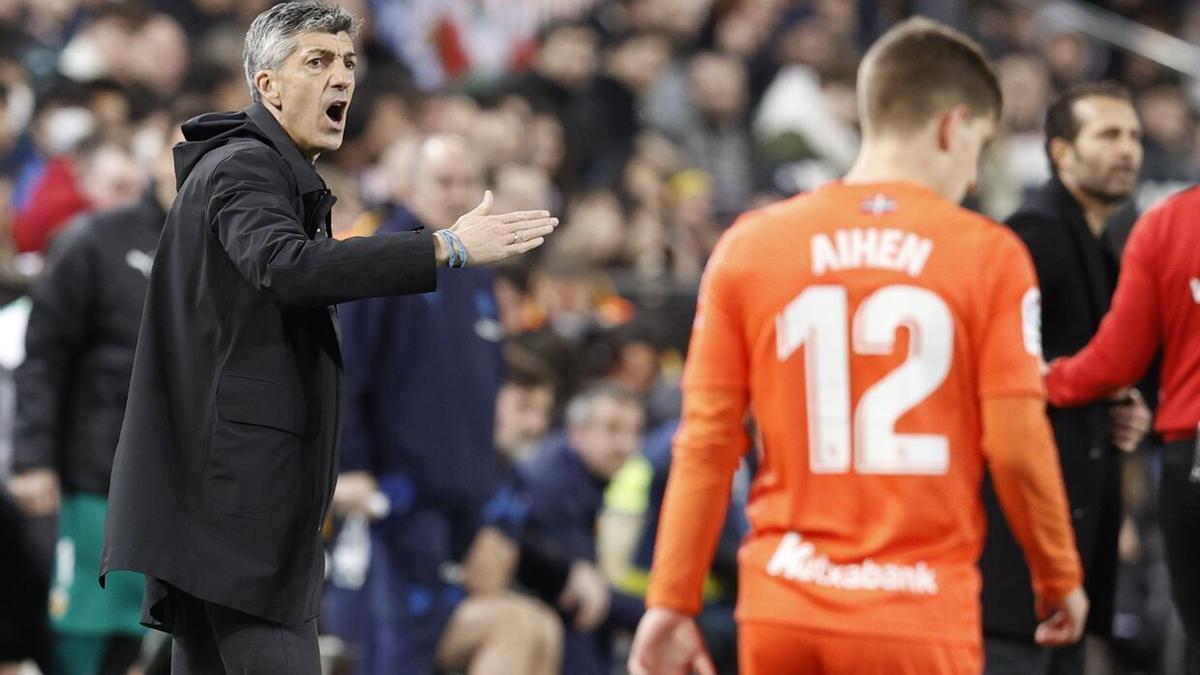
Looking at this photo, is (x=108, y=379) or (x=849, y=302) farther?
(x=108, y=379)

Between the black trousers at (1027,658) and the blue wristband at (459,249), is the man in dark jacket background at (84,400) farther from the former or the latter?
the black trousers at (1027,658)

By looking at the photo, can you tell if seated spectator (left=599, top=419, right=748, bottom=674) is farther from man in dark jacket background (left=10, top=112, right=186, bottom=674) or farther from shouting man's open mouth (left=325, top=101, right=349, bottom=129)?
shouting man's open mouth (left=325, top=101, right=349, bottom=129)

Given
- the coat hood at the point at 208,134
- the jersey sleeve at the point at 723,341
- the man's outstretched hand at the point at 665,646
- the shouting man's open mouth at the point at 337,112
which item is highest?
the shouting man's open mouth at the point at 337,112

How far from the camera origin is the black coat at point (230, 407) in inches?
150

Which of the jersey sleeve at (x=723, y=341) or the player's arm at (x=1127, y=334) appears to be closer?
the jersey sleeve at (x=723, y=341)

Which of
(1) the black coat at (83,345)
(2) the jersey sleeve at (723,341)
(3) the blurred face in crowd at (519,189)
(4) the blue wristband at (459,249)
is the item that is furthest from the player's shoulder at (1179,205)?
(3) the blurred face in crowd at (519,189)

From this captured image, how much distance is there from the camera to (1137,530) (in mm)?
9867

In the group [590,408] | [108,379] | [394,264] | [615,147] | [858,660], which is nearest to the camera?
[858,660]

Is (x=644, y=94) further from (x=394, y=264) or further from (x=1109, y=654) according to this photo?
(x=394, y=264)

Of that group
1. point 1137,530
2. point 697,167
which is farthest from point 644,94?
point 1137,530

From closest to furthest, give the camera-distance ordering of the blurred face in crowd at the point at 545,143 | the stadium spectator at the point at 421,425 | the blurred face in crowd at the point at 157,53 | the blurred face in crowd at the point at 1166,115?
the stadium spectator at the point at 421,425 → the blurred face in crowd at the point at 157,53 → the blurred face in crowd at the point at 545,143 → the blurred face in crowd at the point at 1166,115

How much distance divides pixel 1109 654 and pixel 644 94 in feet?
24.8

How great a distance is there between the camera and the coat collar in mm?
3936

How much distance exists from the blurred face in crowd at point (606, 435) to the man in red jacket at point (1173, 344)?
10.7ft
